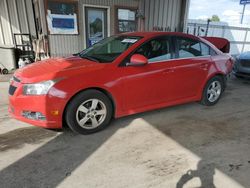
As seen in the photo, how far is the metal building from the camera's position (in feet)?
23.8

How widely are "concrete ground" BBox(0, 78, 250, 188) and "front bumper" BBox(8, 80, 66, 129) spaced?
Result: 0.32m

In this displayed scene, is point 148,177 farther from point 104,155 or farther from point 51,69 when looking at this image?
point 51,69

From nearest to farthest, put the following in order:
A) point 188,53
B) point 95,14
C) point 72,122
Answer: point 72,122, point 188,53, point 95,14

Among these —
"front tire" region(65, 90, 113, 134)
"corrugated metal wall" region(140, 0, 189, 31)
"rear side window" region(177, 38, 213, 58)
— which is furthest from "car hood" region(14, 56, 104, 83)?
"corrugated metal wall" region(140, 0, 189, 31)

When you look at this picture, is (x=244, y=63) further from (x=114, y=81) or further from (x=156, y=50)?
(x=114, y=81)

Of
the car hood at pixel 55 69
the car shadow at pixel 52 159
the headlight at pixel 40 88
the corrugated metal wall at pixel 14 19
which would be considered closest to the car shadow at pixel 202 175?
the car shadow at pixel 52 159

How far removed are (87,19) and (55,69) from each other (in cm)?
493

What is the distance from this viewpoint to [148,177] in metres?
2.53

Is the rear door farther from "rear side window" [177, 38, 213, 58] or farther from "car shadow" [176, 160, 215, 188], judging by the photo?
"car shadow" [176, 160, 215, 188]

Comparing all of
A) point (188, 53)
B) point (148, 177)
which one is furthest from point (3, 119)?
point (188, 53)

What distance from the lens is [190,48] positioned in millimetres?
4309

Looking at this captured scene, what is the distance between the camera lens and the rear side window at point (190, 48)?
4.16 meters

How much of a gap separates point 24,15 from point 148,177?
9.13 m

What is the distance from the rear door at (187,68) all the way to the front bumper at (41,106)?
80.0 inches
